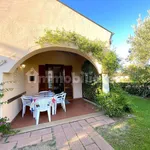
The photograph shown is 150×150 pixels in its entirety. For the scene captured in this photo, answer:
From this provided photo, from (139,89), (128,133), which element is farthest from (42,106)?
(139,89)

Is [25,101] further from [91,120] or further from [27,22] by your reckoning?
[27,22]

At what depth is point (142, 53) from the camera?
7.46 m

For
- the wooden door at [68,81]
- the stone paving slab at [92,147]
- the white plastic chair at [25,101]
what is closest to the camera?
the stone paving slab at [92,147]

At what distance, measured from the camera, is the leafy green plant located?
4172 millimetres

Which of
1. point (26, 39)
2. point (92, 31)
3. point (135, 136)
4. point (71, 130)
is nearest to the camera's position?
point (135, 136)

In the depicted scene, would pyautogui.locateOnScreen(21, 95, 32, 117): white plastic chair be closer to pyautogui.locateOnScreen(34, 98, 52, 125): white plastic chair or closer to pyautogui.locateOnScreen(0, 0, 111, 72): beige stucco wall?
pyautogui.locateOnScreen(34, 98, 52, 125): white plastic chair

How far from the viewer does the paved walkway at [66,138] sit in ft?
8.82

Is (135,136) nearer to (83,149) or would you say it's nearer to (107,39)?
(83,149)

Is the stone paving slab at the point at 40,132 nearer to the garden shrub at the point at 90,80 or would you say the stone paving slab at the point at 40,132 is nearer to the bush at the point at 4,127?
the bush at the point at 4,127

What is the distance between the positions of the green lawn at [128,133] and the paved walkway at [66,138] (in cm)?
28

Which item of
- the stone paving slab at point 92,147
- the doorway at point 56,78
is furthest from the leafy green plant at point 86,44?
the doorway at point 56,78

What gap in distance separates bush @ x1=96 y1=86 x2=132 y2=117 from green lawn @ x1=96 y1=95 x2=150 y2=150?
16.9 inches

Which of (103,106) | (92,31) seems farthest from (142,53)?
(103,106)

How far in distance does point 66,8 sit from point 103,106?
499 cm
